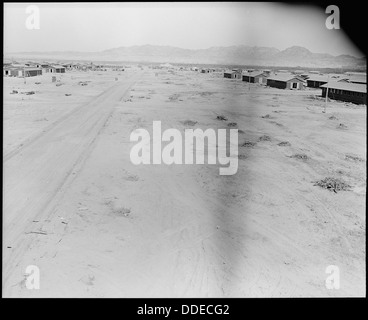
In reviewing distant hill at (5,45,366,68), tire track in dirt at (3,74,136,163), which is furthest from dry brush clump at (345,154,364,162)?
distant hill at (5,45,366,68)

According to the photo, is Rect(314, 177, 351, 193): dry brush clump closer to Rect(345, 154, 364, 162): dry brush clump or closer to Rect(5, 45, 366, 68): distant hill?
Rect(345, 154, 364, 162): dry brush clump

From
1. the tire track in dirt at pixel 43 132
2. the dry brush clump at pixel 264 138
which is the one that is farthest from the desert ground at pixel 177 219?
the tire track in dirt at pixel 43 132

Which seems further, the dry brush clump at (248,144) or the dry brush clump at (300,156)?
the dry brush clump at (248,144)

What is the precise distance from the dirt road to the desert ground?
38 mm

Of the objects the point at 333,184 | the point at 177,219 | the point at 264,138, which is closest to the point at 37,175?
the point at 177,219

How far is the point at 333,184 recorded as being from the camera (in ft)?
33.8

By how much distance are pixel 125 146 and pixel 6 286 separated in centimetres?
795

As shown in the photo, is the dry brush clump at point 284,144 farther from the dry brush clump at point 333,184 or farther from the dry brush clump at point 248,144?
the dry brush clump at point 333,184

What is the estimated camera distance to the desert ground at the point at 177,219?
6.22 m

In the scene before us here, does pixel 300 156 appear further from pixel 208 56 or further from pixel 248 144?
pixel 208 56

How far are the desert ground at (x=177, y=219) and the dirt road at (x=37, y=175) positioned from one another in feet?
0.12

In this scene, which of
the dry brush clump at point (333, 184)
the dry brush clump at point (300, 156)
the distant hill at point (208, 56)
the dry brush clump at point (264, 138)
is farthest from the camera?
the distant hill at point (208, 56)

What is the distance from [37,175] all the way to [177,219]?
14.9 ft

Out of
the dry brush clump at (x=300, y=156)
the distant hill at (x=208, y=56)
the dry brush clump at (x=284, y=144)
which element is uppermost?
Answer: the distant hill at (x=208, y=56)
